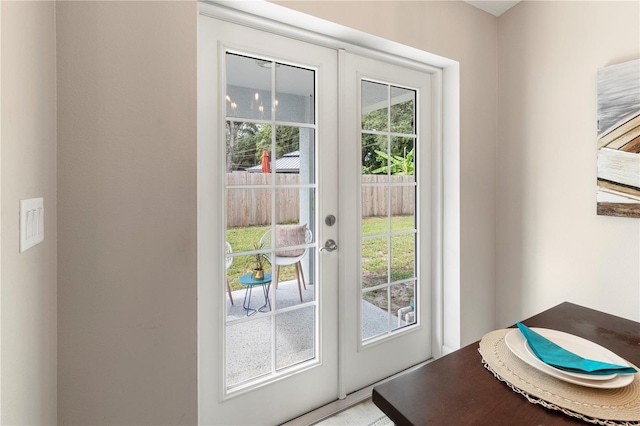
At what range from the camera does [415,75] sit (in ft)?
6.98

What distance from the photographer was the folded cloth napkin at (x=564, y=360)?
0.75 metres

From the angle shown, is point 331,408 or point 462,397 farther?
point 331,408

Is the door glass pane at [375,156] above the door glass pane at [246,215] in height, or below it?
above

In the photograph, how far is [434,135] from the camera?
2207 millimetres

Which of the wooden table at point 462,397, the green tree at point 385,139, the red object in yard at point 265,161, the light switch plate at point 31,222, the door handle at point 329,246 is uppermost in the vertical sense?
the green tree at point 385,139

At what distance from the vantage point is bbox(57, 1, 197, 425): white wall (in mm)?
1082

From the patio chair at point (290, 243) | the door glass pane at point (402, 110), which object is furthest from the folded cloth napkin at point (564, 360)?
the door glass pane at point (402, 110)

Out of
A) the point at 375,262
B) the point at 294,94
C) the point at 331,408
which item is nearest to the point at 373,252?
the point at 375,262

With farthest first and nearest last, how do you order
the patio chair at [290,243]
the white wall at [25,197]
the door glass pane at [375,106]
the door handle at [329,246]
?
1. the door glass pane at [375,106]
2. the door handle at [329,246]
3. the patio chair at [290,243]
4. the white wall at [25,197]

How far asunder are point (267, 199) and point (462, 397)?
119 centimetres

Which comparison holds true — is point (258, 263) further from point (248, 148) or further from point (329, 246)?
point (248, 148)

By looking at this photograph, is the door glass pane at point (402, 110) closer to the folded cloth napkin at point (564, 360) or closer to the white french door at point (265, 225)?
the white french door at point (265, 225)

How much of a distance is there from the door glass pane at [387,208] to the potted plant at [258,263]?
0.63 m

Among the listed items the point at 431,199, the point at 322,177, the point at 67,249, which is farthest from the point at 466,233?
the point at 67,249
